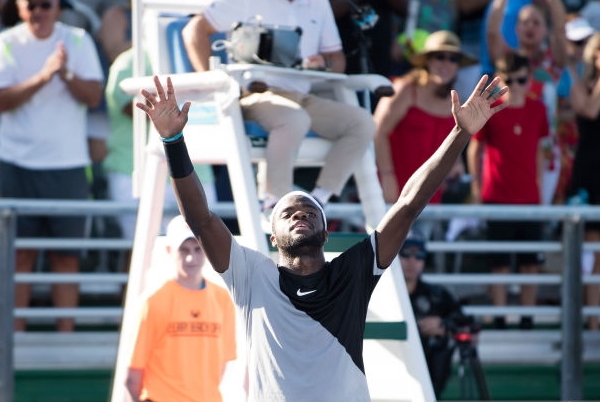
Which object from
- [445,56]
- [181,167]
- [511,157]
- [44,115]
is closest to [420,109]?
[445,56]

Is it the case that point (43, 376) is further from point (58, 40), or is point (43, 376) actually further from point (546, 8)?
point (546, 8)

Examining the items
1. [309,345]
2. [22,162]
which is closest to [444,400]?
[22,162]

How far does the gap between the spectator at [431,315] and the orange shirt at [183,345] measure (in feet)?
4.18

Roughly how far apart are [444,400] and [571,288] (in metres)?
1.05

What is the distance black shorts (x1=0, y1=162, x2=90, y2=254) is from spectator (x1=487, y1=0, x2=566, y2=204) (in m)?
2.77

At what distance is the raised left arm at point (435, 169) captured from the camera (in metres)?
4.19

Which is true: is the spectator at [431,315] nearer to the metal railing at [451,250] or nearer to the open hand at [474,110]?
the metal railing at [451,250]

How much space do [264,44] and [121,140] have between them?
2.42 m

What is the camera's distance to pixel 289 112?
559 centimetres

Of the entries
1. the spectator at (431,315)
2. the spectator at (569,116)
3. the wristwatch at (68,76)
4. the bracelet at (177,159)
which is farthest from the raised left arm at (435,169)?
the spectator at (569,116)

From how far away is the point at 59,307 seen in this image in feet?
24.9

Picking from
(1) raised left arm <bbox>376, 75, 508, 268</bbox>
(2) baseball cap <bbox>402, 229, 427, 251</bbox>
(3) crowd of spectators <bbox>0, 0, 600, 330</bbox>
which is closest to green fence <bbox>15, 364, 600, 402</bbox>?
(3) crowd of spectators <bbox>0, 0, 600, 330</bbox>

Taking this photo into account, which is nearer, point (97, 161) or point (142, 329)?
point (142, 329)

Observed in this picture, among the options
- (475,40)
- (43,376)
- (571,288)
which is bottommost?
(43,376)
